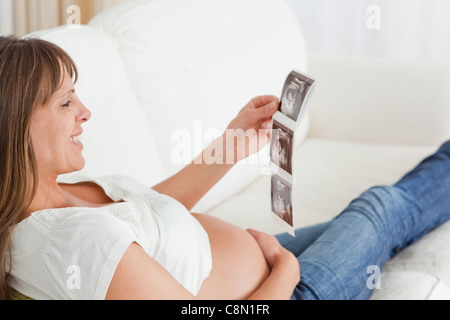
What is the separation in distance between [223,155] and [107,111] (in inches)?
12.4

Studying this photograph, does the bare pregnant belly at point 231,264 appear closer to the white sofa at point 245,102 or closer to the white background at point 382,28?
the white sofa at point 245,102

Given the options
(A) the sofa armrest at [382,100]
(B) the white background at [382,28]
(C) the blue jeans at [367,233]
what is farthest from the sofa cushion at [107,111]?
(B) the white background at [382,28]

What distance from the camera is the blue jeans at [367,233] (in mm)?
1253

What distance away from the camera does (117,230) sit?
0.90 metres

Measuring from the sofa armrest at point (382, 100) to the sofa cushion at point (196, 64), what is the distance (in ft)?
0.96

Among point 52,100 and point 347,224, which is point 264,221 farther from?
point 52,100

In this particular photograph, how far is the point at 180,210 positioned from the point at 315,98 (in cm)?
138

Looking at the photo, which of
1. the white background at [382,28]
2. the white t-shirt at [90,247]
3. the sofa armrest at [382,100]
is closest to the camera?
the white t-shirt at [90,247]

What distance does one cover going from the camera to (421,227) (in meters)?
1.56

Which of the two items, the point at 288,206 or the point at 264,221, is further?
the point at 264,221

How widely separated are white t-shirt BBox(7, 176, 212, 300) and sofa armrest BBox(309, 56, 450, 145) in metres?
1.40
